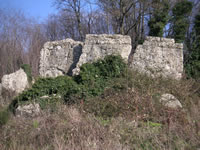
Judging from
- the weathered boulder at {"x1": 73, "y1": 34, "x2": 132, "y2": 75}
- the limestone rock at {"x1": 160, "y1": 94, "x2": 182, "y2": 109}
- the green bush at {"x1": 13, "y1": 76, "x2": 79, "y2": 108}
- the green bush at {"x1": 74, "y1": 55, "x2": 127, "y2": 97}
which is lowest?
the limestone rock at {"x1": 160, "y1": 94, "x2": 182, "y2": 109}

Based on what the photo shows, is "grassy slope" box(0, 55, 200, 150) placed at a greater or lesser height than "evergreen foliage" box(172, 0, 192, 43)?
lesser

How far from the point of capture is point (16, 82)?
9.11 m

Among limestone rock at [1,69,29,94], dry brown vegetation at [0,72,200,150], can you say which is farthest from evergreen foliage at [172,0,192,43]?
limestone rock at [1,69,29,94]

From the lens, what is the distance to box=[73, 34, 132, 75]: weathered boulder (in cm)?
720

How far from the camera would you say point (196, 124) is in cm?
373

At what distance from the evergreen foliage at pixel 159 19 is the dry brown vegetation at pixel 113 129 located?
8.30 m

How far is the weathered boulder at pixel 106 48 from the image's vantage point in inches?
284

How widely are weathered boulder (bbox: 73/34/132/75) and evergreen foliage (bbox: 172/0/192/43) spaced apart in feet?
20.7

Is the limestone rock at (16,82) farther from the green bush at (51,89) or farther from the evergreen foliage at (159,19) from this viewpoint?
the evergreen foliage at (159,19)

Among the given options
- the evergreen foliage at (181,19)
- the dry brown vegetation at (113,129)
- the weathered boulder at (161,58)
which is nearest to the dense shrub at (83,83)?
the dry brown vegetation at (113,129)

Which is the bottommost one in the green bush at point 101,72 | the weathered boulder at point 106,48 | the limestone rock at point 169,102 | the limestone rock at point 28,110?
the limestone rock at point 28,110

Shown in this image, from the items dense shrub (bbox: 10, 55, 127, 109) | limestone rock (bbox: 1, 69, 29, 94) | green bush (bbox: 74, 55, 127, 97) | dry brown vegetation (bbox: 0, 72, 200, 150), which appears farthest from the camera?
limestone rock (bbox: 1, 69, 29, 94)

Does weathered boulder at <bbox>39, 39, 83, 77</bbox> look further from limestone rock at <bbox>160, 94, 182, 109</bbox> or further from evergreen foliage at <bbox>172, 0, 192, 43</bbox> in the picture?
evergreen foliage at <bbox>172, 0, 192, 43</bbox>

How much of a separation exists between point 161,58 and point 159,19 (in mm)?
6488
